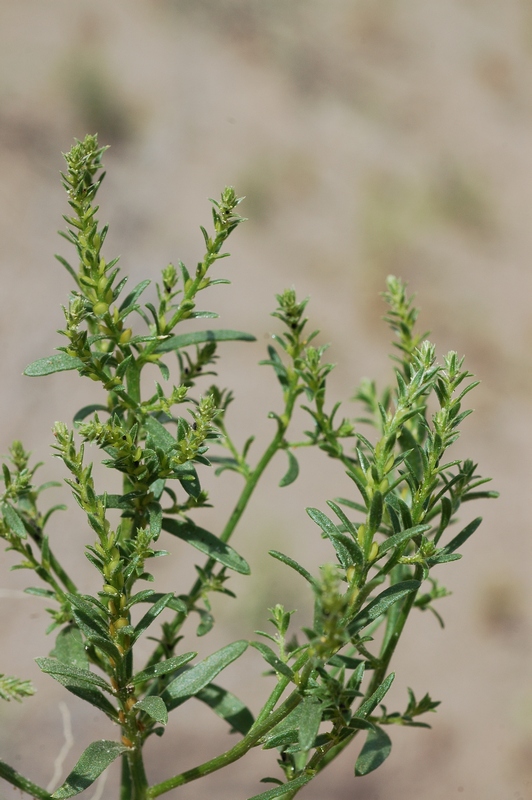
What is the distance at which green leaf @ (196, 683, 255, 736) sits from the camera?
0.81 metres

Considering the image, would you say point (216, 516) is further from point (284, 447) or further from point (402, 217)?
point (284, 447)

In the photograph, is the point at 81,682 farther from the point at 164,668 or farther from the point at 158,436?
the point at 158,436

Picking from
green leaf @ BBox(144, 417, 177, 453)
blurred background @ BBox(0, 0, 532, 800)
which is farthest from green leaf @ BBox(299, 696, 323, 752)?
blurred background @ BBox(0, 0, 532, 800)

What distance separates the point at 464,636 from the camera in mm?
2420

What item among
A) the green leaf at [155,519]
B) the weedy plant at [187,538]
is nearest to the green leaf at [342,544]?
the weedy plant at [187,538]

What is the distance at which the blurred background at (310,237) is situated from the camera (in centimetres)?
221

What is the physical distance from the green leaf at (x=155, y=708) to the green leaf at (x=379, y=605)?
15cm

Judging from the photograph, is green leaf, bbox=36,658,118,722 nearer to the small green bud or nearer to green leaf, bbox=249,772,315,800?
green leaf, bbox=249,772,315,800

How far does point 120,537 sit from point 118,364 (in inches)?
5.6

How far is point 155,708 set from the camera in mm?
597

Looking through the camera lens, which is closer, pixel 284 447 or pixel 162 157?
pixel 284 447

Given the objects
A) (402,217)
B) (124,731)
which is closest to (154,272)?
(402,217)

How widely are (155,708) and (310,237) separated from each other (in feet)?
8.14

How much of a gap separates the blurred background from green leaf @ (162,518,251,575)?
1335 millimetres
